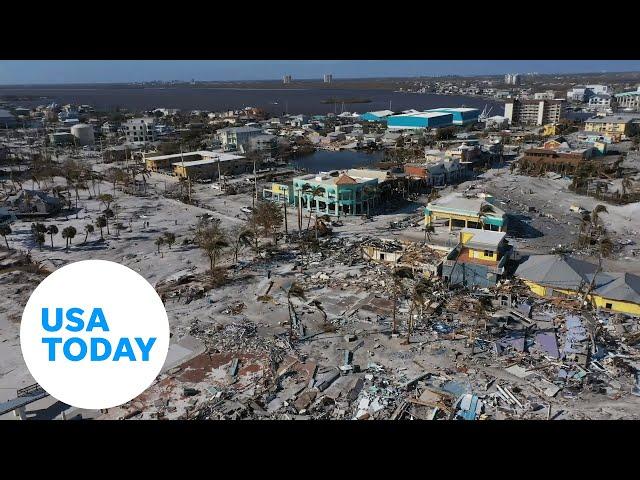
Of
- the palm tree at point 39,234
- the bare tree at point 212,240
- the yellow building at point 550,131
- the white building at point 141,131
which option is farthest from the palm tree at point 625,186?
the white building at point 141,131

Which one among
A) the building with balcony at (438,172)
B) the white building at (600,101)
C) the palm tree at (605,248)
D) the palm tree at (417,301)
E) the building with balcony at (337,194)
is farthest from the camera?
the white building at (600,101)

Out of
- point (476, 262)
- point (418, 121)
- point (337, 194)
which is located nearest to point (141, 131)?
point (418, 121)

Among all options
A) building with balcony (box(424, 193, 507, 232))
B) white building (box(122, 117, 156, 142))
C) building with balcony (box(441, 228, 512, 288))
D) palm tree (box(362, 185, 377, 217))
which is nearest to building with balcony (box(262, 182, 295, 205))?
palm tree (box(362, 185, 377, 217))

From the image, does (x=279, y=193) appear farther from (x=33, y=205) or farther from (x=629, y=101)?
(x=629, y=101)

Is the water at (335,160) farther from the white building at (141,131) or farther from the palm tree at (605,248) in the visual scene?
the palm tree at (605,248)

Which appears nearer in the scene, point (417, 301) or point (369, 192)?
point (417, 301)
